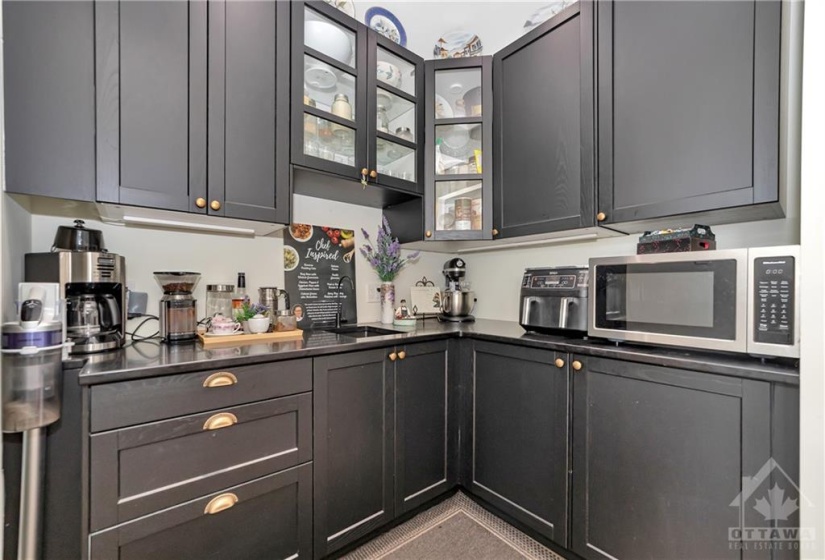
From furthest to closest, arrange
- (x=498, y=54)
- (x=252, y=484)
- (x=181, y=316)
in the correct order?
1. (x=498, y=54)
2. (x=181, y=316)
3. (x=252, y=484)

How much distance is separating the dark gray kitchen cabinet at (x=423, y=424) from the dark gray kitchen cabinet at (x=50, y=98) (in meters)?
1.36

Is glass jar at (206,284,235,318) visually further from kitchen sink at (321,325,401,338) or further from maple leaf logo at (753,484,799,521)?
maple leaf logo at (753,484,799,521)

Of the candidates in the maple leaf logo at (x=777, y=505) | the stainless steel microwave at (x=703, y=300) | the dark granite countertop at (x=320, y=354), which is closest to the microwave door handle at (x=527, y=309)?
the dark granite countertop at (x=320, y=354)

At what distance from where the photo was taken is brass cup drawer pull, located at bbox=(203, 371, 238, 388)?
43.6 inches

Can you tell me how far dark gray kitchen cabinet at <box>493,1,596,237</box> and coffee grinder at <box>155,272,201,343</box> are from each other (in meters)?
1.59

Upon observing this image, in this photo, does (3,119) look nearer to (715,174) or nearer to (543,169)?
(543,169)

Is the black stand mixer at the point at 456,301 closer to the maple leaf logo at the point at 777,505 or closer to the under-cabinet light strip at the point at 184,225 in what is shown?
the under-cabinet light strip at the point at 184,225

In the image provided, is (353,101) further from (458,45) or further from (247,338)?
(247,338)

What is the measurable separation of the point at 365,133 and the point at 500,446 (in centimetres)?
173

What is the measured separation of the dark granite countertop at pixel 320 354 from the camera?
0.99 m

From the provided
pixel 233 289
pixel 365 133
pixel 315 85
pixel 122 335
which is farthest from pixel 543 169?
pixel 122 335

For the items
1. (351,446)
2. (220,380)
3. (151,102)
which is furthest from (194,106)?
(351,446)

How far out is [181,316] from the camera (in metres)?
1.43

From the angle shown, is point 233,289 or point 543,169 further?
point 543,169
